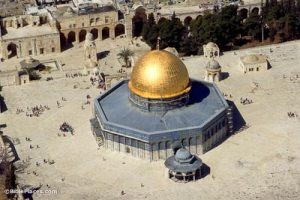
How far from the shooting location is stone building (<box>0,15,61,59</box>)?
104000 mm

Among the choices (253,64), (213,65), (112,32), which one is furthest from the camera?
(112,32)

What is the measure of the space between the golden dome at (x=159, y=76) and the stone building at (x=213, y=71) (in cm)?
1119

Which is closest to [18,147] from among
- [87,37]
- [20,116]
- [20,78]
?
[20,116]

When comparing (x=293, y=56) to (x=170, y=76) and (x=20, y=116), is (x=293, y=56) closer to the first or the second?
(x=170, y=76)

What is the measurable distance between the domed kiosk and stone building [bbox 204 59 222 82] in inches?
706

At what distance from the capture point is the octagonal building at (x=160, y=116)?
77.6 metres

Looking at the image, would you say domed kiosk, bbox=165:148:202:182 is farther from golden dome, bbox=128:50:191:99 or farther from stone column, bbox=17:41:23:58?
stone column, bbox=17:41:23:58

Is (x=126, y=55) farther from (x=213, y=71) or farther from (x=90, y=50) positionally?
(x=213, y=71)

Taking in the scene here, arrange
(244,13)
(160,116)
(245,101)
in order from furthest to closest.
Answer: (244,13), (245,101), (160,116)

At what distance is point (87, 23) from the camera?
354ft

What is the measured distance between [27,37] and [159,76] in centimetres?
2997

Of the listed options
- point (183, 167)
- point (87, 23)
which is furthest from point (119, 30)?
point (183, 167)

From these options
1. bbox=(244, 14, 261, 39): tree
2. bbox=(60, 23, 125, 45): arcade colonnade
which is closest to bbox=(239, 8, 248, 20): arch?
bbox=(244, 14, 261, 39): tree

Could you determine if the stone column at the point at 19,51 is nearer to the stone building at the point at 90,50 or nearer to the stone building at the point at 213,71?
the stone building at the point at 90,50
